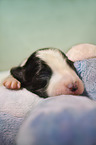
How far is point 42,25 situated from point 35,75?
2.01 ft

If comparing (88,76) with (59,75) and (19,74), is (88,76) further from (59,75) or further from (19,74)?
(19,74)

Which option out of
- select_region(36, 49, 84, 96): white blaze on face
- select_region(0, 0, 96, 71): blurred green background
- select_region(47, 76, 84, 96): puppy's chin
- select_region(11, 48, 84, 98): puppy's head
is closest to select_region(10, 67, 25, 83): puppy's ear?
select_region(11, 48, 84, 98): puppy's head

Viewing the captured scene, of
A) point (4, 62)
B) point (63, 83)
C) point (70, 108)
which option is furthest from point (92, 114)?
point (4, 62)

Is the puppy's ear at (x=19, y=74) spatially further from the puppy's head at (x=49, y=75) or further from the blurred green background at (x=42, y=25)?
the blurred green background at (x=42, y=25)

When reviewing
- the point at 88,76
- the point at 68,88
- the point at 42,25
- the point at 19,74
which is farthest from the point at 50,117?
the point at 42,25

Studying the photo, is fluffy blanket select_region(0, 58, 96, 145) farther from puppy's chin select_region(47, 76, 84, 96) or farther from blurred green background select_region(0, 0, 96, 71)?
blurred green background select_region(0, 0, 96, 71)

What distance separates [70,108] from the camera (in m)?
0.45

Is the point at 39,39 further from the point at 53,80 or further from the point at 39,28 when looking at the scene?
the point at 53,80

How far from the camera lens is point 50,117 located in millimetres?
421

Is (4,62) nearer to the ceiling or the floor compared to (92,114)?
nearer to the floor

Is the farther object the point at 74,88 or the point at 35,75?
the point at 35,75

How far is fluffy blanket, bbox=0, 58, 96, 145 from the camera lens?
0.38 meters

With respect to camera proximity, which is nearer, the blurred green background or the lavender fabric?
the lavender fabric

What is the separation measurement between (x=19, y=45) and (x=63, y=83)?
79cm
